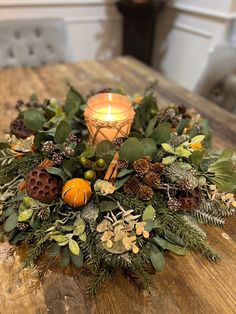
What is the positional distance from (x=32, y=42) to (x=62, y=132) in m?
1.35

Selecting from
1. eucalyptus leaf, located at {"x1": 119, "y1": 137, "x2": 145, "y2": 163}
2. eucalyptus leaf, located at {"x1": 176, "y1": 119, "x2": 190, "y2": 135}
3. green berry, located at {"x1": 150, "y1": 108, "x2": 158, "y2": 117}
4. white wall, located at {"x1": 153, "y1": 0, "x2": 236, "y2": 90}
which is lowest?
white wall, located at {"x1": 153, "y1": 0, "x2": 236, "y2": 90}

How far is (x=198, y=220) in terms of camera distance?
2.10ft

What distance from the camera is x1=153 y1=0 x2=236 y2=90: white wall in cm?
209

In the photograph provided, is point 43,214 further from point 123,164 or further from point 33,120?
point 33,120

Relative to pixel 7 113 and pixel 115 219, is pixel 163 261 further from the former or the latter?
pixel 7 113

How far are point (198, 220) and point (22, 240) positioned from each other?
14.3 inches

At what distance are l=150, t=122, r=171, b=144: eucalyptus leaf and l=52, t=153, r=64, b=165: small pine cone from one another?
22 centimetres

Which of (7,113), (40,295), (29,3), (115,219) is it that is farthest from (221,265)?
(29,3)

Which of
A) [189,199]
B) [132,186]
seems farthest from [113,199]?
[189,199]

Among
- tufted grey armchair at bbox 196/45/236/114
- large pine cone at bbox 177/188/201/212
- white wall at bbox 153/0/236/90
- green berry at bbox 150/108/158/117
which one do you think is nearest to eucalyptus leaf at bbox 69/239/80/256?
large pine cone at bbox 177/188/201/212

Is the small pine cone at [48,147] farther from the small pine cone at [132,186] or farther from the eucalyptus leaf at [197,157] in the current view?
the eucalyptus leaf at [197,157]

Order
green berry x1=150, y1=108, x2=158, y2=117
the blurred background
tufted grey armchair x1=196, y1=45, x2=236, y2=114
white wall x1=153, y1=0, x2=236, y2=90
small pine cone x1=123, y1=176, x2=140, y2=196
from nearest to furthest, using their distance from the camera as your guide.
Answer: small pine cone x1=123, y1=176, x2=140, y2=196 < green berry x1=150, y1=108, x2=158, y2=117 < tufted grey armchair x1=196, y1=45, x2=236, y2=114 < the blurred background < white wall x1=153, y1=0, x2=236, y2=90

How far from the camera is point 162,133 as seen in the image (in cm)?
68

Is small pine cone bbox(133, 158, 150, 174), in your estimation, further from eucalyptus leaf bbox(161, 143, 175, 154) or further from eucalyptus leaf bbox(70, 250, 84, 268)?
eucalyptus leaf bbox(70, 250, 84, 268)
